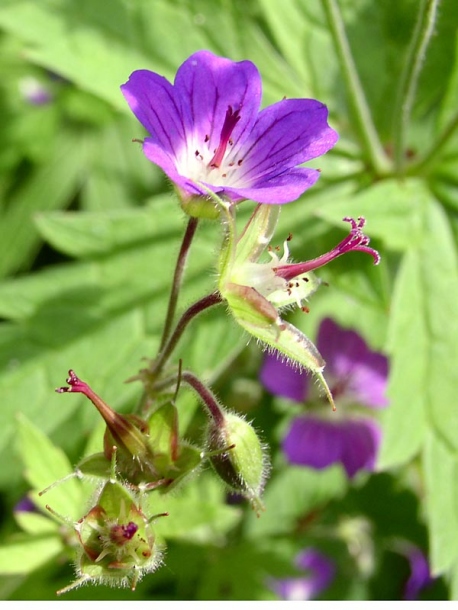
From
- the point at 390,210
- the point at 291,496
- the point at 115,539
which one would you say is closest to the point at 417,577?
the point at 291,496

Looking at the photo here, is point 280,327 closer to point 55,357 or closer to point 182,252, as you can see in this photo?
point 182,252

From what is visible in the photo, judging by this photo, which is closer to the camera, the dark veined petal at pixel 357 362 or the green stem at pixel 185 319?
the green stem at pixel 185 319

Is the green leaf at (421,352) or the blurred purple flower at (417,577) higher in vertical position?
the green leaf at (421,352)

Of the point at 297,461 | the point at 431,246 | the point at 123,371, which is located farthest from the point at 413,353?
the point at 123,371

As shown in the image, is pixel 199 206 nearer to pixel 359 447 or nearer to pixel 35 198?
pixel 359 447

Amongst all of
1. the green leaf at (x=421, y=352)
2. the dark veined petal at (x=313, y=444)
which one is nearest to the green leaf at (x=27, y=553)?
the dark veined petal at (x=313, y=444)

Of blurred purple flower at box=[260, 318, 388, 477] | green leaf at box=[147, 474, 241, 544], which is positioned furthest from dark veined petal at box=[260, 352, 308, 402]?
green leaf at box=[147, 474, 241, 544]

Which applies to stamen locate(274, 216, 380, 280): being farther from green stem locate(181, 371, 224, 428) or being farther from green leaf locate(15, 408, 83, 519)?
green leaf locate(15, 408, 83, 519)

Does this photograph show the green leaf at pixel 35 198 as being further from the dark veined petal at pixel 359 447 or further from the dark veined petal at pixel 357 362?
the dark veined petal at pixel 359 447
